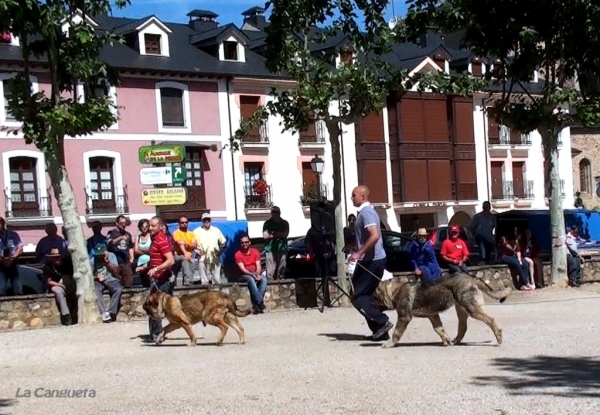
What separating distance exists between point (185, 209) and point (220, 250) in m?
23.0

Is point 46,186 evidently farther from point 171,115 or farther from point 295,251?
point 295,251

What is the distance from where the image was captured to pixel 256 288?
1764cm

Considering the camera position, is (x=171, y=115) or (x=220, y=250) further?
(x=171, y=115)

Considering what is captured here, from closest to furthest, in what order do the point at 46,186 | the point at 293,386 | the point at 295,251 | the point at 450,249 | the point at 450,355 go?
the point at 293,386, the point at 450,355, the point at 450,249, the point at 295,251, the point at 46,186

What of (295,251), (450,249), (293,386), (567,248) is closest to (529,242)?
(567,248)

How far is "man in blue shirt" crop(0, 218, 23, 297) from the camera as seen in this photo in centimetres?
1716

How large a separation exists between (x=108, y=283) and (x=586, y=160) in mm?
49016

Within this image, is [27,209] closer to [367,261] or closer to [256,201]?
[256,201]

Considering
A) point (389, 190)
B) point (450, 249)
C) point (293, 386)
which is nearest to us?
point (293, 386)

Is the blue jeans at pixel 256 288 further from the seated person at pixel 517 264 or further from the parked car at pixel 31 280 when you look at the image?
the seated person at pixel 517 264

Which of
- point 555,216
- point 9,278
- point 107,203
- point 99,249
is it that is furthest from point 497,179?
point 9,278

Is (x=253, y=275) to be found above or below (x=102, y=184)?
below

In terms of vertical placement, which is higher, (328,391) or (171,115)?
(171,115)

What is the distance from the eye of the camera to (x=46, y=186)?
3953 centimetres
